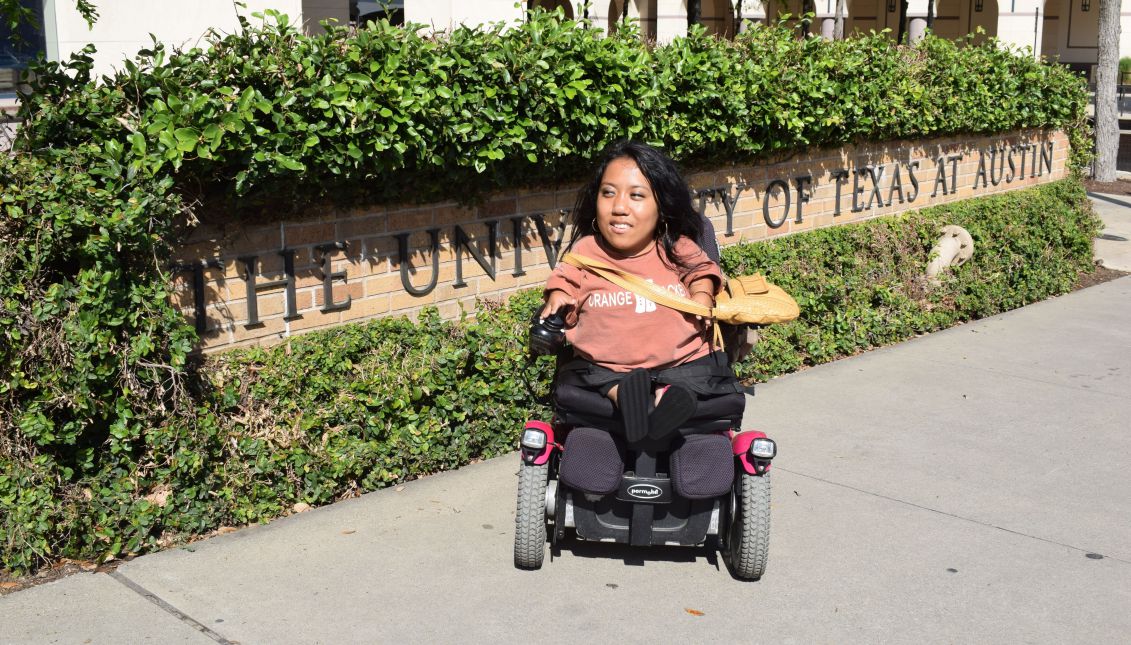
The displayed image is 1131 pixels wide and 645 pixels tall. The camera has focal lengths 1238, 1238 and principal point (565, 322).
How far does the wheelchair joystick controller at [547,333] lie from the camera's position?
13.9 ft

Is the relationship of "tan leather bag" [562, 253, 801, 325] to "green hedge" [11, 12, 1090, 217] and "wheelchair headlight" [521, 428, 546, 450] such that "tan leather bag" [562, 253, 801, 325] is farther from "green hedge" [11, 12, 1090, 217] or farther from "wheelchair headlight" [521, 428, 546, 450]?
"green hedge" [11, 12, 1090, 217]

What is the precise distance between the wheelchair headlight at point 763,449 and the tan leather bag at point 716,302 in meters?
0.45

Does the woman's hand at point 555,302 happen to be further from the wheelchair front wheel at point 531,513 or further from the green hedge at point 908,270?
the green hedge at point 908,270

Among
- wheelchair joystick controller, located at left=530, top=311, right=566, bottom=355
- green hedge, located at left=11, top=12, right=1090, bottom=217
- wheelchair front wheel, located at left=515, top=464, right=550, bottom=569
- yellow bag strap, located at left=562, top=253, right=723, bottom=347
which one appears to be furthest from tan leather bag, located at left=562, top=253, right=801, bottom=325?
green hedge, located at left=11, top=12, right=1090, bottom=217

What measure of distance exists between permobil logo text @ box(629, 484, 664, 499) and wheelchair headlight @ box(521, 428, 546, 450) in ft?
1.17

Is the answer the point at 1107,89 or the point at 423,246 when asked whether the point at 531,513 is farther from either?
the point at 1107,89

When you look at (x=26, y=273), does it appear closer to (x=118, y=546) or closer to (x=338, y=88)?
(x=118, y=546)

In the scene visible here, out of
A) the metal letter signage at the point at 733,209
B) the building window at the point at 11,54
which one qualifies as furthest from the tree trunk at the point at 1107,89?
the building window at the point at 11,54

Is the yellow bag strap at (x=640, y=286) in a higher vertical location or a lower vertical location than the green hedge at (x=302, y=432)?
higher

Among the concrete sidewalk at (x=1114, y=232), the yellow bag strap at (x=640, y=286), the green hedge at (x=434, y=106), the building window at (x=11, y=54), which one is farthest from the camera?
the concrete sidewalk at (x=1114, y=232)

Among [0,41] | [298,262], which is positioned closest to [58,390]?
[298,262]

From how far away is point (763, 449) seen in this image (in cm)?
432

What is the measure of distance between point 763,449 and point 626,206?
0.99 meters

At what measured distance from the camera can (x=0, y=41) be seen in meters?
10.5
